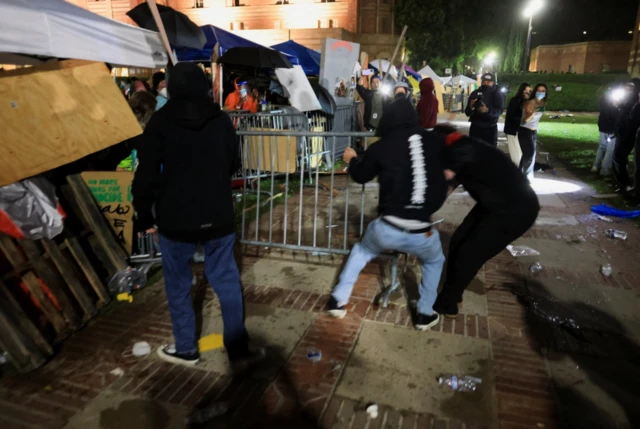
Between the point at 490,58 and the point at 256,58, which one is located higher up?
the point at 490,58

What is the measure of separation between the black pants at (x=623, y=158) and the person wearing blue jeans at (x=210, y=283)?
→ 26.4 ft

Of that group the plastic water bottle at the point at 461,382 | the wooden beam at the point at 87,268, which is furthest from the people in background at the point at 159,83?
the plastic water bottle at the point at 461,382

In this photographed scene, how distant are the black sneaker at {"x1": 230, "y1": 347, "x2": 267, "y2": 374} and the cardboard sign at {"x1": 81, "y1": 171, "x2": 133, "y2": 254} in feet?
7.47

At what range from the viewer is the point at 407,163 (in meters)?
3.07

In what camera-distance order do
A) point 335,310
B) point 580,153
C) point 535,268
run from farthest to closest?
point 580,153, point 535,268, point 335,310

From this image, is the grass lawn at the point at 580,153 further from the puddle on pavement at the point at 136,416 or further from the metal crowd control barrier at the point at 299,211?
the puddle on pavement at the point at 136,416

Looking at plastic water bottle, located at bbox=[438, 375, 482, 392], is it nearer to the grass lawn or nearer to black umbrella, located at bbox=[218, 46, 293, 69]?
the grass lawn

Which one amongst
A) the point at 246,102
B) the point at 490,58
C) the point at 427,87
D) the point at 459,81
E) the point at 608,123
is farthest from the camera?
the point at 490,58

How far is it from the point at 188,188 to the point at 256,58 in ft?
26.6

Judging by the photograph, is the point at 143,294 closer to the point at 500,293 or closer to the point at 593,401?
the point at 500,293

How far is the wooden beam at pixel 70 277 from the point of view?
367cm

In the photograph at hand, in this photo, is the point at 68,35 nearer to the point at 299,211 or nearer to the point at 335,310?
the point at 299,211

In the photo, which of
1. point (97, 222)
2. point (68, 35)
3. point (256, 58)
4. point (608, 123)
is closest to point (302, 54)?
point (256, 58)

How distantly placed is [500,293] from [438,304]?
34.2 inches
